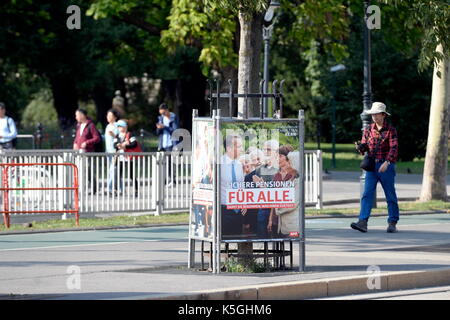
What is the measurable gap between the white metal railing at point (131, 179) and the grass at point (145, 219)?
317 mm

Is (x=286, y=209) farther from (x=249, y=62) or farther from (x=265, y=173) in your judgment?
(x=249, y=62)

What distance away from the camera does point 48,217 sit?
63.2 ft

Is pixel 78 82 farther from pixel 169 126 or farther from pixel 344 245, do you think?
pixel 344 245

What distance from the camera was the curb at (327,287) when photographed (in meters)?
10.4

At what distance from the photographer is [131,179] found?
20203mm

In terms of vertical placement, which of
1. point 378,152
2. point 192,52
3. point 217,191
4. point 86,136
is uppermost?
point 192,52

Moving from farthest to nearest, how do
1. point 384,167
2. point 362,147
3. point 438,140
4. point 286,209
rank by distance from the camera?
point 438,140
point 362,147
point 384,167
point 286,209

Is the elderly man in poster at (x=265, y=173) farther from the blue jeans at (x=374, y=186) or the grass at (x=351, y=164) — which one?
the grass at (x=351, y=164)

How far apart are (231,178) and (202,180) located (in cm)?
40

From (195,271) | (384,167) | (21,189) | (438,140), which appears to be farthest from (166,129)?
(195,271)

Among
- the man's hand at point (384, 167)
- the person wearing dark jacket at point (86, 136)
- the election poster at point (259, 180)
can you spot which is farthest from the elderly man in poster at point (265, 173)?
the person wearing dark jacket at point (86, 136)

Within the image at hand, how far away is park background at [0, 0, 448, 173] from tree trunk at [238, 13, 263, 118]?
480 inches
